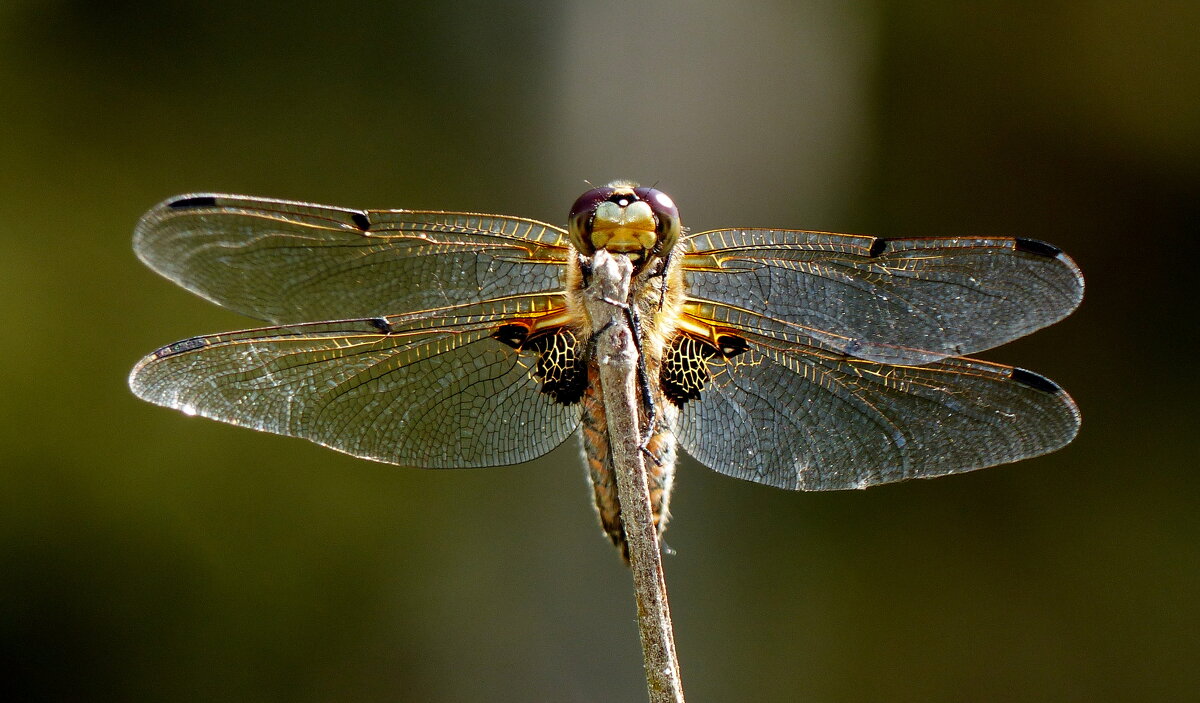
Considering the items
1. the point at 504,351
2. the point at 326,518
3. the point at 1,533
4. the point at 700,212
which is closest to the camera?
the point at 504,351

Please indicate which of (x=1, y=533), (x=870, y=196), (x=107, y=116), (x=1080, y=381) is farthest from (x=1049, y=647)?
(x=107, y=116)

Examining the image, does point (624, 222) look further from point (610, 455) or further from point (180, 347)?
point (180, 347)

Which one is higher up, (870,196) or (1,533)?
(870,196)

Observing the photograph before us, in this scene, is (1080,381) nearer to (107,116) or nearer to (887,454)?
(887,454)

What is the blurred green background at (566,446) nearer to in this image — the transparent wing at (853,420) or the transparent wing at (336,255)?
the transparent wing at (336,255)

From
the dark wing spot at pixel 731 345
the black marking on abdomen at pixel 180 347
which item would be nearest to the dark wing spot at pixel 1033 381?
the dark wing spot at pixel 731 345

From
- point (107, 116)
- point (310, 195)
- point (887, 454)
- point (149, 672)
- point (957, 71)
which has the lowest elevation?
point (149, 672)
